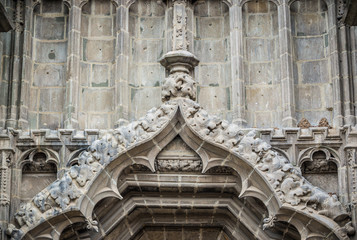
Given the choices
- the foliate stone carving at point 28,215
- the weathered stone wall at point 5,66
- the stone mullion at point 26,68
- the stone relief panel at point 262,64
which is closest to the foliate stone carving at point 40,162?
the stone mullion at point 26,68

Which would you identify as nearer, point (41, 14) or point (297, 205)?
point (297, 205)

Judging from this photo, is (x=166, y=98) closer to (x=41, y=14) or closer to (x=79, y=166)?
(x=79, y=166)

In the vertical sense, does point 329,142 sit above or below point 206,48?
below

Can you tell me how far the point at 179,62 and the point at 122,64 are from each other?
1.06 metres

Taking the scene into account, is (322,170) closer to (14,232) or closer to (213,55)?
(213,55)

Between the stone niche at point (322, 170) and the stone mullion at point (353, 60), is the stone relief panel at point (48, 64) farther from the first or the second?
the stone mullion at point (353, 60)

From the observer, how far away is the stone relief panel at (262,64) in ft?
56.3

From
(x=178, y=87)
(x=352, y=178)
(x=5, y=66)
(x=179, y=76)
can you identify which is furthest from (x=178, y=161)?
(x=5, y=66)

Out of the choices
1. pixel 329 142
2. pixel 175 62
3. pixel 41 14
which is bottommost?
pixel 329 142

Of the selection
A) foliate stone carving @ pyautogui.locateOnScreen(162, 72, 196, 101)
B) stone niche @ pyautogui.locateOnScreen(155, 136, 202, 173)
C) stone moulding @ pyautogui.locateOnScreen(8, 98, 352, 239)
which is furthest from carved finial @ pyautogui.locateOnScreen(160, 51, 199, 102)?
stone niche @ pyautogui.locateOnScreen(155, 136, 202, 173)

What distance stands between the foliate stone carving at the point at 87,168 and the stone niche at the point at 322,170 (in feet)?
7.89

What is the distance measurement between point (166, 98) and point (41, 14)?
9.59 feet

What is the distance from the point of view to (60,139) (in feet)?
54.5

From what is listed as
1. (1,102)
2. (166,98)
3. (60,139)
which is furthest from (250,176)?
(1,102)
